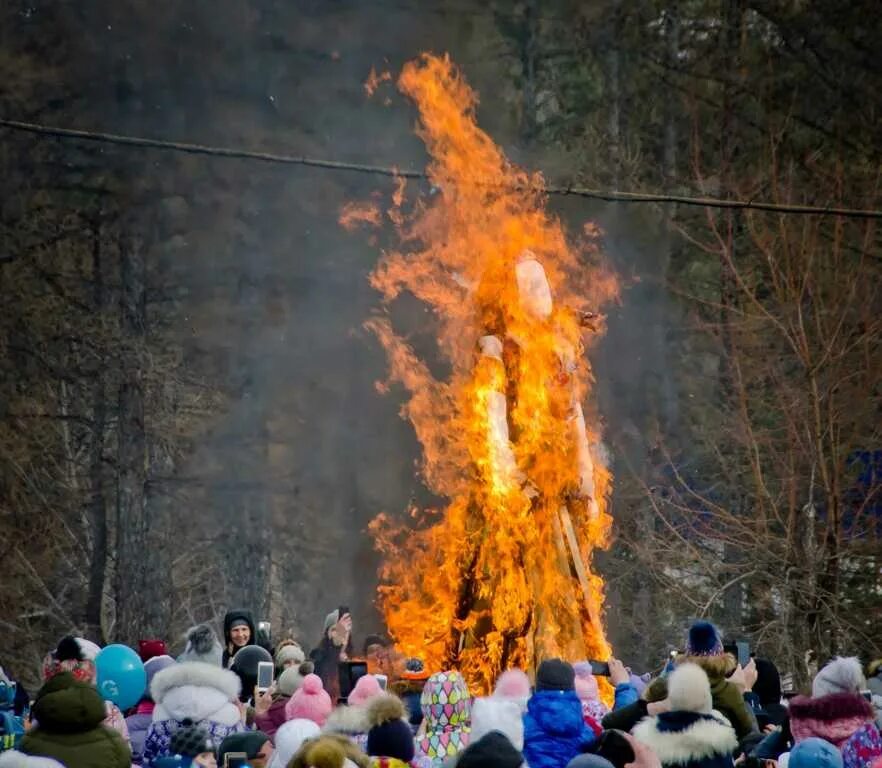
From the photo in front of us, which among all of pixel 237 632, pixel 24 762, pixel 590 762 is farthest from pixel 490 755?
pixel 237 632

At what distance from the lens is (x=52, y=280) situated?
25.5 metres

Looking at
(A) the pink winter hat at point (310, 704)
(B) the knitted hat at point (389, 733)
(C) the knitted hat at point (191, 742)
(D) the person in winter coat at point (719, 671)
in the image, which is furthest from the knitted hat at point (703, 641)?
(C) the knitted hat at point (191, 742)

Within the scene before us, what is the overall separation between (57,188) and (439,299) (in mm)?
11388

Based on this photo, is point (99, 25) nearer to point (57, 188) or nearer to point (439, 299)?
point (57, 188)

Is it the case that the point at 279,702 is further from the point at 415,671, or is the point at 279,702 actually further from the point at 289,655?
the point at 415,671

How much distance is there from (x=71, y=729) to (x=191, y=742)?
1.08 m

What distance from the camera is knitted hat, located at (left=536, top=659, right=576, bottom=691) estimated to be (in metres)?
9.05

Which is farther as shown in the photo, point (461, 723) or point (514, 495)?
point (514, 495)

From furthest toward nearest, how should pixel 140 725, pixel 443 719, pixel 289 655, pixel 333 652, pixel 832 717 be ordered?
1. pixel 333 652
2. pixel 289 655
3. pixel 140 725
4. pixel 443 719
5. pixel 832 717

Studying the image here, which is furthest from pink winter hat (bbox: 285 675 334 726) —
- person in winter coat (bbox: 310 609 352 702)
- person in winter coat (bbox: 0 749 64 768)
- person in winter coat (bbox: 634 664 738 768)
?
person in winter coat (bbox: 310 609 352 702)

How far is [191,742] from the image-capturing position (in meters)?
8.91

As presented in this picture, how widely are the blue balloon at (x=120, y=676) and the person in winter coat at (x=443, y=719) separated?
2.88 metres

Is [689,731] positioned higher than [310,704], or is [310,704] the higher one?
[310,704]

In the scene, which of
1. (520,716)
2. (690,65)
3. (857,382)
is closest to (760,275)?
(857,382)
